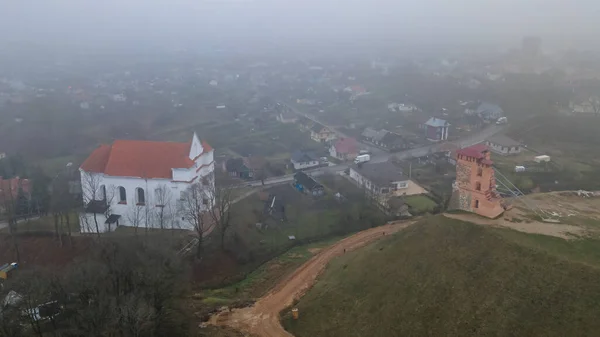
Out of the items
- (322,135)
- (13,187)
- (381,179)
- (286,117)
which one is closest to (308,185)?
(381,179)

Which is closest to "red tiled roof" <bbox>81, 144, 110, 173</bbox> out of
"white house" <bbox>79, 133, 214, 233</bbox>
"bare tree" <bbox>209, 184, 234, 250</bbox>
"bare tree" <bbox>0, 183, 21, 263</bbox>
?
"white house" <bbox>79, 133, 214, 233</bbox>

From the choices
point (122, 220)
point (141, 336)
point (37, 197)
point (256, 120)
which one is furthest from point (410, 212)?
point (256, 120)

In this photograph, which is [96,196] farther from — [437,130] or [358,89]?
[358,89]

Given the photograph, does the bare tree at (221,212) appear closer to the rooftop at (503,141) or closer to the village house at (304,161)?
the village house at (304,161)

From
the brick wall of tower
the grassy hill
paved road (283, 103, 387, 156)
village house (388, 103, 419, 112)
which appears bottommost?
paved road (283, 103, 387, 156)

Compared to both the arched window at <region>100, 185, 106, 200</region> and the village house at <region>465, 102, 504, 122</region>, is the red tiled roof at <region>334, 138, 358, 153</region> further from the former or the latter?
the arched window at <region>100, 185, 106, 200</region>

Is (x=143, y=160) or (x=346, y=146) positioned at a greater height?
(x=143, y=160)
